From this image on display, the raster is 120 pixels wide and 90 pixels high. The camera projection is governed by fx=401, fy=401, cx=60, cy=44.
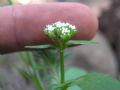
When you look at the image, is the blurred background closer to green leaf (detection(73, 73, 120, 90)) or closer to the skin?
the skin

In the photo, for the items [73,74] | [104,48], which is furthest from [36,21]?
[104,48]

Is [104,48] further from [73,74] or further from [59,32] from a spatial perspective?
[59,32]

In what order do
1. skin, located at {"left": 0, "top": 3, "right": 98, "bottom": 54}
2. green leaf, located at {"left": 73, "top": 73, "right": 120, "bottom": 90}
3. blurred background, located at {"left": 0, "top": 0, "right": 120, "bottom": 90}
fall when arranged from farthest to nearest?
blurred background, located at {"left": 0, "top": 0, "right": 120, "bottom": 90} < skin, located at {"left": 0, "top": 3, "right": 98, "bottom": 54} < green leaf, located at {"left": 73, "top": 73, "right": 120, "bottom": 90}

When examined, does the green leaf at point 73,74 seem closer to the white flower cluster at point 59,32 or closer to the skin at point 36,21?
the skin at point 36,21

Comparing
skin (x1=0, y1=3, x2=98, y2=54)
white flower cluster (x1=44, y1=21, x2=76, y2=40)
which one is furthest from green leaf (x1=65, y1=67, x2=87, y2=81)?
white flower cluster (x1=44, y1=21, x2=76, y2=40)

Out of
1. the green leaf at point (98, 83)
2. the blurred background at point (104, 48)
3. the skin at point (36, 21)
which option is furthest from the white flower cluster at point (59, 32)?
the blurred background at point (104, 48)

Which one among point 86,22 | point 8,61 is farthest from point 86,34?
point 8,61
